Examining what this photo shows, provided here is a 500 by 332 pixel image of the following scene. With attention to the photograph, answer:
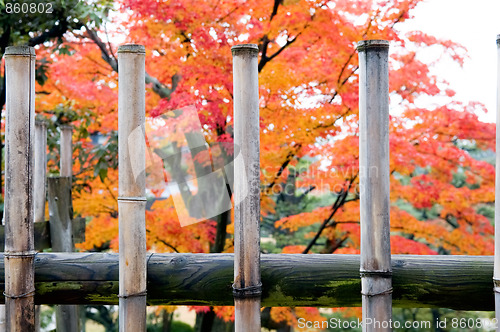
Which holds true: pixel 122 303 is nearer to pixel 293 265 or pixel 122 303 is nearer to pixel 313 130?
pixel 293 265

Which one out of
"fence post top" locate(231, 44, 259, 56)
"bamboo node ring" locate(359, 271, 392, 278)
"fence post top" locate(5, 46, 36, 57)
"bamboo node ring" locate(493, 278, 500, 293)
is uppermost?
"fence post top" locate(5, 46, 36, 57)

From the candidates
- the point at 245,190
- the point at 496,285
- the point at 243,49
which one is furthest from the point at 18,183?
the point at 496,285

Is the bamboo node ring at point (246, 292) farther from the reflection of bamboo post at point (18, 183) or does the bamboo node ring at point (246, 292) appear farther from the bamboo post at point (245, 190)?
the reflection of bamboo post at point (18, 183)

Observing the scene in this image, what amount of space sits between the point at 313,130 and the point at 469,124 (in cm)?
180

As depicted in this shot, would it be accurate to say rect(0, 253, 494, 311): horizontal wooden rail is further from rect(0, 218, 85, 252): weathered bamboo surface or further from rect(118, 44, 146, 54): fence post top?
rect(0, 218, 85, 252): weathered bamboo surface

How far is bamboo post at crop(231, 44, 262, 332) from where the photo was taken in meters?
1.84

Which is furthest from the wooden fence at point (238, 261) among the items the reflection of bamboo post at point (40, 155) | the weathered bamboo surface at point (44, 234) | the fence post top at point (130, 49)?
the weathered bamboo surface at point (44, 234)

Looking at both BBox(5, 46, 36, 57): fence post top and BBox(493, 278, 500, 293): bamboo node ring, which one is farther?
BBox(5, 46, 36, 57): fence post top

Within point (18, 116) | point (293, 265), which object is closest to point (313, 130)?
point (293, 265)

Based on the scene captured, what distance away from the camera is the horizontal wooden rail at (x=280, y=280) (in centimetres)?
195

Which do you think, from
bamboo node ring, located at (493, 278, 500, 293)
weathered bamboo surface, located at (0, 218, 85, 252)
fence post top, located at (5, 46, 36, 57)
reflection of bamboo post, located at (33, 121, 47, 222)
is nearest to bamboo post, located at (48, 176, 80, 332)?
weathered bamboo surface, located at (0, 218, 85, 252)

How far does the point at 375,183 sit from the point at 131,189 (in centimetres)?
94

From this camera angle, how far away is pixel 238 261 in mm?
1865

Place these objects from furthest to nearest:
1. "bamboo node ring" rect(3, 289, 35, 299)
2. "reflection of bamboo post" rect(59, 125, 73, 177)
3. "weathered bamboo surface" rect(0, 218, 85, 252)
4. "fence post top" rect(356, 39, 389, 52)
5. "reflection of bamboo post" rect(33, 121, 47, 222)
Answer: "reflection of bamboo post" rect(59, 125, 73, 177), "weathered bamboo surface" rect(0, 218, 85, 252), "reflection of bamboo post" rect(33, 121, 47, 222), "bamboo node ring" rect(3, 289, 35, 299), "fence post top" rect(356, 39, 389, 52)
